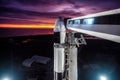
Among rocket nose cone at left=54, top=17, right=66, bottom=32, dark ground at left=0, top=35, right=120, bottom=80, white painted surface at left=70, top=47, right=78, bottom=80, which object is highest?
rocket nose cone at left=54, top=17, right=66, bottom=32

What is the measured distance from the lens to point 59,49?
26.2ft

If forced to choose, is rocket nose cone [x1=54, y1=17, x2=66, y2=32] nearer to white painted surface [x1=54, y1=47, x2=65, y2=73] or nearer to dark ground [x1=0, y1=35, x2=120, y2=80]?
white painted surface [x1=54, y1=47, x2=65, y2=73]

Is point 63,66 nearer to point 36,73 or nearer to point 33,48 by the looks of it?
point 36,73

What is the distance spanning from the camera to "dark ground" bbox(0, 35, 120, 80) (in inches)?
773

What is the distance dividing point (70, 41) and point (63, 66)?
1350 millimetres

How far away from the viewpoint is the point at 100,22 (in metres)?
4.83

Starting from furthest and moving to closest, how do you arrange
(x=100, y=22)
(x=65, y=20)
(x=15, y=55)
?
(x=15, y=55) < (x=65, y=20) < (x=100, y=22)

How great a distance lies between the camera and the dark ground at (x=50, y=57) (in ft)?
64.4

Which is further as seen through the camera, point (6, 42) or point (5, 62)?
point (6, 42)

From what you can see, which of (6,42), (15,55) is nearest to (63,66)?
A: (15,55)

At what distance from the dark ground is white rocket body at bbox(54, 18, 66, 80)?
9717 mm

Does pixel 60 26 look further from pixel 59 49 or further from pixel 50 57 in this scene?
pixel 50 57

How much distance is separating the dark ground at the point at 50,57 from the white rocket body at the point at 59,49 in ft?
31.9

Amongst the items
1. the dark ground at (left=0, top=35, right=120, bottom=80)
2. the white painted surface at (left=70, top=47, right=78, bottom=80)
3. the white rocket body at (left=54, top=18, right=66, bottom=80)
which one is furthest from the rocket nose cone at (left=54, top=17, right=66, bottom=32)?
the dark ground at (left=0, top=35, right=120, bottom=80)
